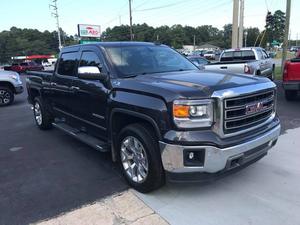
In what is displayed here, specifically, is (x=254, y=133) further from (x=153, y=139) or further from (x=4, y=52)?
(x=4, y=52)

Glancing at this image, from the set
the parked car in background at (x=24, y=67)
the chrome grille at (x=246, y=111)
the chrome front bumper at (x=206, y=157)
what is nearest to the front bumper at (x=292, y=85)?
the chrome grille at (x=246, y=111)

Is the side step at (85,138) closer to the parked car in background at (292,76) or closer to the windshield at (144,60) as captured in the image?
the windshield at (144,60)

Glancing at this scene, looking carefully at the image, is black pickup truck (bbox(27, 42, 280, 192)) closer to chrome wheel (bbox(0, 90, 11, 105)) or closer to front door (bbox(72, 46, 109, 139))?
front door (bbox(72, 46, 109, 139))

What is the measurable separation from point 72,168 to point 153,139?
193cm

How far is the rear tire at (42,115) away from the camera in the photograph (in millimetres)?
7306

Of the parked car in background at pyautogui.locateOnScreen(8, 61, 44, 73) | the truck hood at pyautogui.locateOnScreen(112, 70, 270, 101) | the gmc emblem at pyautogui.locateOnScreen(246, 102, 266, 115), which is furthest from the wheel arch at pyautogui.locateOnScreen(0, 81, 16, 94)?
the parked car in background at pyautogui.locateOnScreen(8, 61, 44, 73)

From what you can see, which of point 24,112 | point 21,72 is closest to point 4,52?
point 21,72

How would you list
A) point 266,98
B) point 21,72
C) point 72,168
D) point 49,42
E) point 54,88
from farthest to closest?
point 49,42
point 21,72
point 54,88
point 72,168
point 266,98

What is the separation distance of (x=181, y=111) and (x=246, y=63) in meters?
7.80

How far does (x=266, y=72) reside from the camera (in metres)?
Answer: 12.3

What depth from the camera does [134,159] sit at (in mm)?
4125

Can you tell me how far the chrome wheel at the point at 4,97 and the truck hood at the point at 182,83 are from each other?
32.3 feet

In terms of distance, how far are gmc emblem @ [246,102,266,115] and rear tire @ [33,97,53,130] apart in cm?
489

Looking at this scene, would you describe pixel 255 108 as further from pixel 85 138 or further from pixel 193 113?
pixel 85 138
